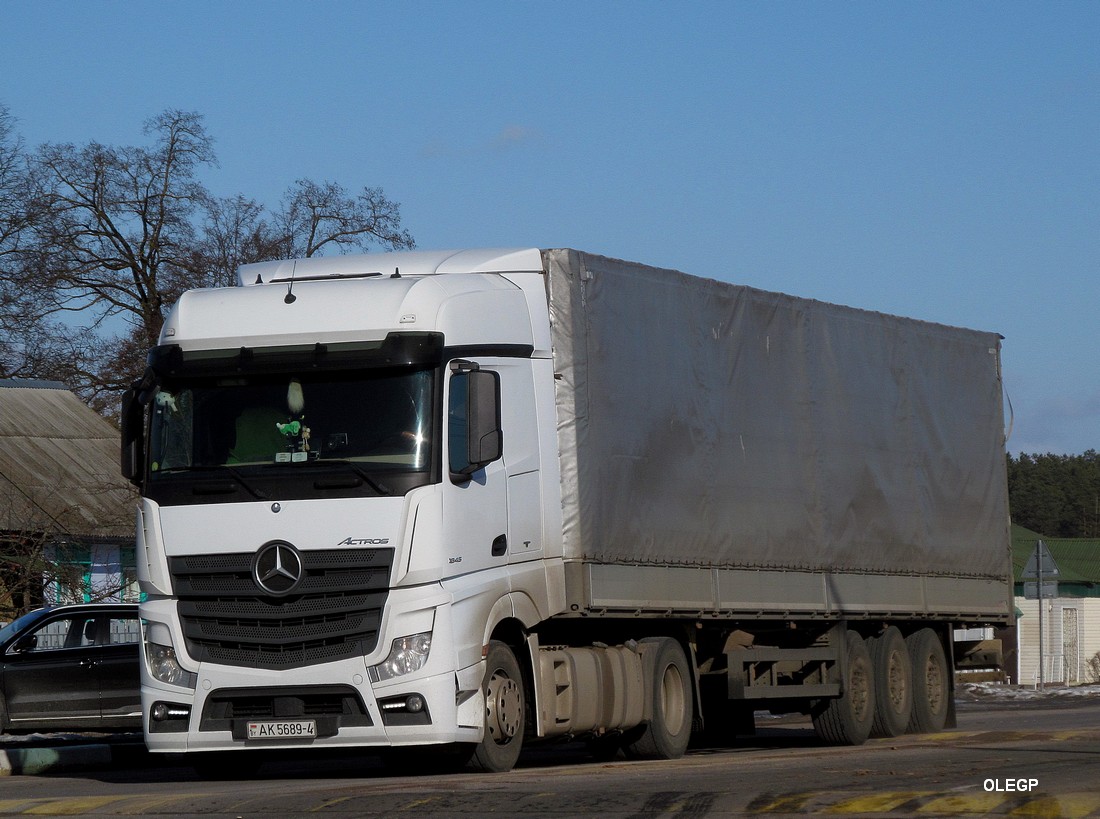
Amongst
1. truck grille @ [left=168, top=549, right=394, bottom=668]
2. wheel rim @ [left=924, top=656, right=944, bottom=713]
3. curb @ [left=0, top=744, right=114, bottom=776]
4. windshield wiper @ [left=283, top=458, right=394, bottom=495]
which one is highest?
windshield wiper @ [left=283, top=458, right=394, bottom=495]

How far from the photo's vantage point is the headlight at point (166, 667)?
40.5 feet

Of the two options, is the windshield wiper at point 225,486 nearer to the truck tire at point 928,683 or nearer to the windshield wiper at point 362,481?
the windshield wiper at point 362,481

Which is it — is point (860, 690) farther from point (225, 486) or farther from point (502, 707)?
point (225, 486)

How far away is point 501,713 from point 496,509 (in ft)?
4.96

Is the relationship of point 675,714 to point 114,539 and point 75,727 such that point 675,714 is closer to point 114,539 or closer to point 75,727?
point 75,727

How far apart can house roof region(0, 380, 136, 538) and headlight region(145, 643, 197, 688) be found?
1882 cm

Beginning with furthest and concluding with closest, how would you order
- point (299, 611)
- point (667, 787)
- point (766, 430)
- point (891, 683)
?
point (891, 683) → point (766, 430) → point (299, 611) → point (667, 787)

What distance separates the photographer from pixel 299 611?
12.1m

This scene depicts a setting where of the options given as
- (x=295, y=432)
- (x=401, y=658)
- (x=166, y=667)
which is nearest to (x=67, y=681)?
(x=166, y=667)

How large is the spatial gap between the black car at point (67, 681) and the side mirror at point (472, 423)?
8625mm

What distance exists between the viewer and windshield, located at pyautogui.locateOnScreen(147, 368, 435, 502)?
12062 millimetres

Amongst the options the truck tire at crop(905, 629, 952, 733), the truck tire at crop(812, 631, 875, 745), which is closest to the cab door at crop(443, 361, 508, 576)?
the truck tire at crop(812, 631, 875, 745)

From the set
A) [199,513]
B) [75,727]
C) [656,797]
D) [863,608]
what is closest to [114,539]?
[75,727]

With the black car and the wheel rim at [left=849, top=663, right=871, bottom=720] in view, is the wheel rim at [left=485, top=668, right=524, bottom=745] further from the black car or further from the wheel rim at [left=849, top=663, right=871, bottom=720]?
the black car
